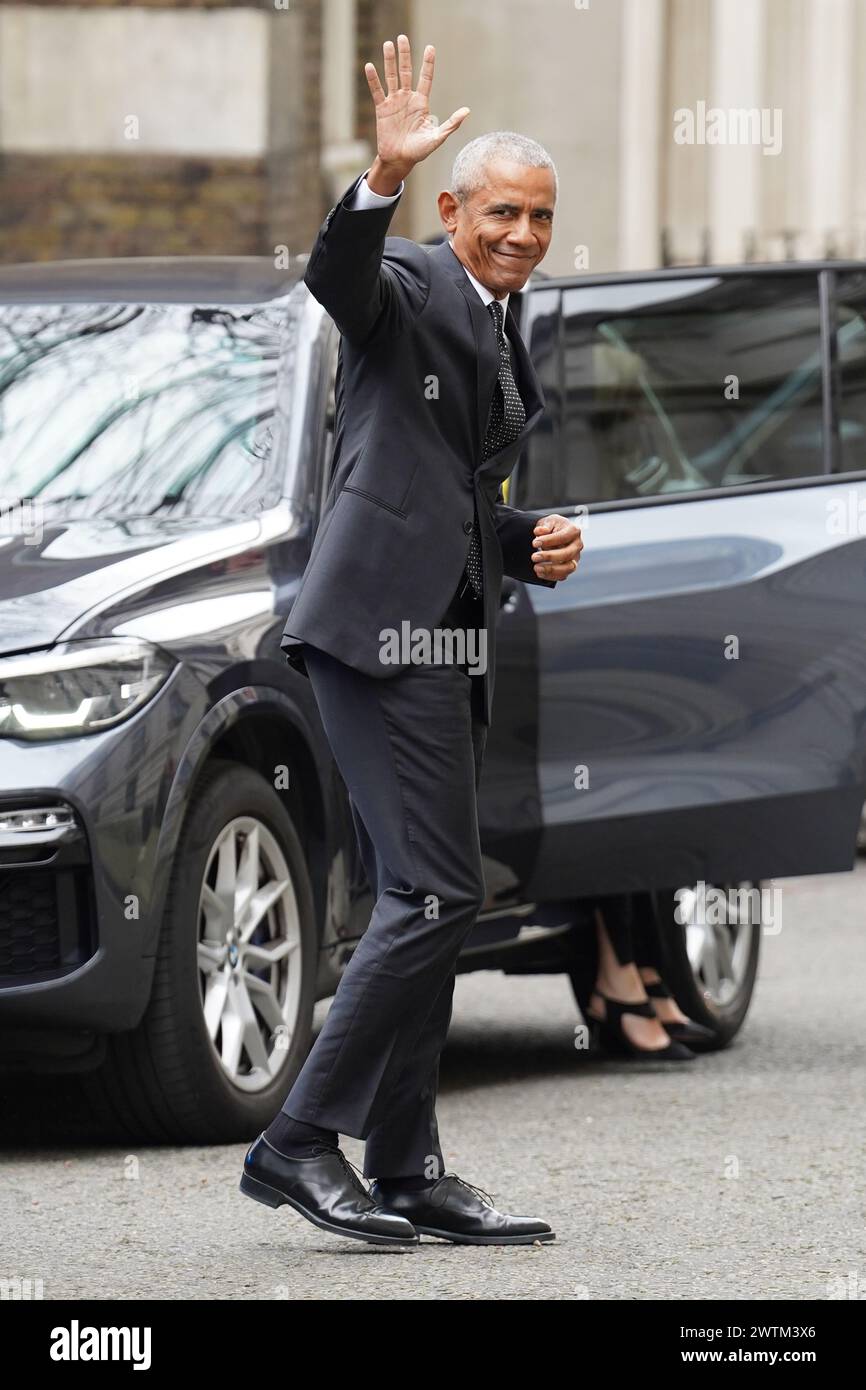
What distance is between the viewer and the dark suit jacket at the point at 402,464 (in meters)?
4.70

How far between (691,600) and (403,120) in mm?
2510

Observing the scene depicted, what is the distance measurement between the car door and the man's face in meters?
1.79

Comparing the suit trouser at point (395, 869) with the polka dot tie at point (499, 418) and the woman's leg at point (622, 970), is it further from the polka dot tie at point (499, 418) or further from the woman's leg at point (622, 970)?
the woman's leg at point (622, 970)

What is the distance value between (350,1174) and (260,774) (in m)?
1.44

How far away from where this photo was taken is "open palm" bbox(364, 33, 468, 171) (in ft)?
14.3

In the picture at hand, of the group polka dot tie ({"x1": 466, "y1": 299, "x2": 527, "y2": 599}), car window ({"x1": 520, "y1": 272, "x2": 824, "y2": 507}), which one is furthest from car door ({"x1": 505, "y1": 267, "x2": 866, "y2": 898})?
polka dot tie ({"x1": 466, "y1": 299, "x2": 527, "y2": 599})

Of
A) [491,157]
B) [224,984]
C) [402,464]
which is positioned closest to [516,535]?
[402,464]

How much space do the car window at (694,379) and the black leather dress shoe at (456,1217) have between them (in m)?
2.48

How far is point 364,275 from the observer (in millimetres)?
4422

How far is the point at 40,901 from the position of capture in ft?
18.1

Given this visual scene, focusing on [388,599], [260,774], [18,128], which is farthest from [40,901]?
[18,128]

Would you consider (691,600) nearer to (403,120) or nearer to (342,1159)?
(342,1159)

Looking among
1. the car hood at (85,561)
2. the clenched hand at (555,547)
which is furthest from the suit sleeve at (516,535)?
the car hood at (85,561)

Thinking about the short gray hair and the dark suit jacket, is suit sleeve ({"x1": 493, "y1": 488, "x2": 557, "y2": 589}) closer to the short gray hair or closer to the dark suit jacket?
the dark suit jacket
